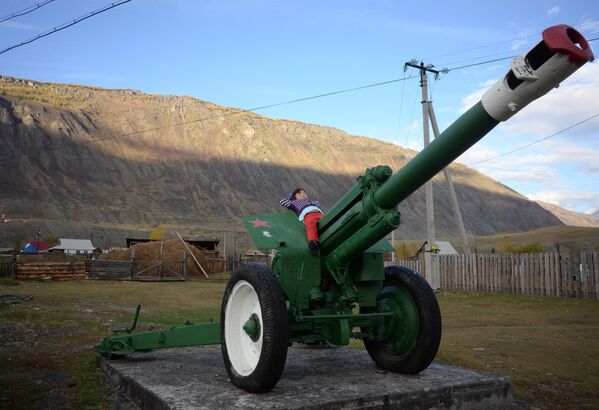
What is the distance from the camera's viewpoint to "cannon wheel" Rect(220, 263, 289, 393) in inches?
156

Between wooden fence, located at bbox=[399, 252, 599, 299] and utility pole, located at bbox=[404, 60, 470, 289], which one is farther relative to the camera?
utility pole, located at bbox=[404, 60, 470, 289]

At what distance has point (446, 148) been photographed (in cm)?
351

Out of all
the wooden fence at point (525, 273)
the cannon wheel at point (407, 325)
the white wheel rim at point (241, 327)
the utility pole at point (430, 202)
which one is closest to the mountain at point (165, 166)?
the utility pole at point (430, 202)

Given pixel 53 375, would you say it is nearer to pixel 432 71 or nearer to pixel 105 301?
pixel 105 301

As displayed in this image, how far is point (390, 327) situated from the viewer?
16.1ft

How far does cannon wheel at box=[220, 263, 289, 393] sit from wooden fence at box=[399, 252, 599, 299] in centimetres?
1303

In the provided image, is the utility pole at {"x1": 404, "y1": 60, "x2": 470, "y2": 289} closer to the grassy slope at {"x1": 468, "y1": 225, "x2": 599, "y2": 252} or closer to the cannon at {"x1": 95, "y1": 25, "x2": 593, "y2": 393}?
the cannon at {"x1": 95, "y1": 25, "x2": 593, "y2": 393}

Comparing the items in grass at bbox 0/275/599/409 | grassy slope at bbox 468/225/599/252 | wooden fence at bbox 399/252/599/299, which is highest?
grassy slope at bbox 468/225/599/252

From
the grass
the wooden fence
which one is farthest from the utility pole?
the grass

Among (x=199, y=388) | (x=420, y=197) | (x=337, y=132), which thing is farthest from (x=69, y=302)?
(x=337, y=132)

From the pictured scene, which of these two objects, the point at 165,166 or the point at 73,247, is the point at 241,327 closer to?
the point at 73,247

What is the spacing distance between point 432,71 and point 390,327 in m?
17.2

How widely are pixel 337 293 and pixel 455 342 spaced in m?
4.11

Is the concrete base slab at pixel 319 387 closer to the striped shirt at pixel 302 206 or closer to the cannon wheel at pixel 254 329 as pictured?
the cannon wheel at pixel 254 329
